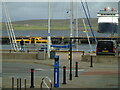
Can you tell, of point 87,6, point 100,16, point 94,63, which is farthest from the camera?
point 100,16

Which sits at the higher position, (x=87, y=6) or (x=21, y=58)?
(x=87, y=6)

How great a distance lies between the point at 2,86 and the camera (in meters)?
14.0

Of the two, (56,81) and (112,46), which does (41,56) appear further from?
(56,81)


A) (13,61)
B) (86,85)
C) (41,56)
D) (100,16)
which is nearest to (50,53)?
(41,56)

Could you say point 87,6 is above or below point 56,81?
above

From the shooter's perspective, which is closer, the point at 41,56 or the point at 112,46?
the point at 41,56

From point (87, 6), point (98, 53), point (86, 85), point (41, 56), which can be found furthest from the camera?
point (87, 6)

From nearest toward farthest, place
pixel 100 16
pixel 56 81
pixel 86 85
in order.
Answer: pixel 56 81 → pixel 86 85 → pixel 100 16

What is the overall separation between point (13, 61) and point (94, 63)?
6677 mm

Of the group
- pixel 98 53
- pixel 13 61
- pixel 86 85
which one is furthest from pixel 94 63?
pixel 86 85

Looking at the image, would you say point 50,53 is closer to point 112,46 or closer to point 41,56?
point 41,56

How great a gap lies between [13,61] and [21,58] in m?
1.51

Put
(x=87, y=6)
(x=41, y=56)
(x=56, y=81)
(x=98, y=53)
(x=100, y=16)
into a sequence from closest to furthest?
(x=56, y=81), (x=41, y=56), (x=98, y=53), (x=87, y=6), (x=100, y=16)

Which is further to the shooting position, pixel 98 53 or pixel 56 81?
pixel 98 53
